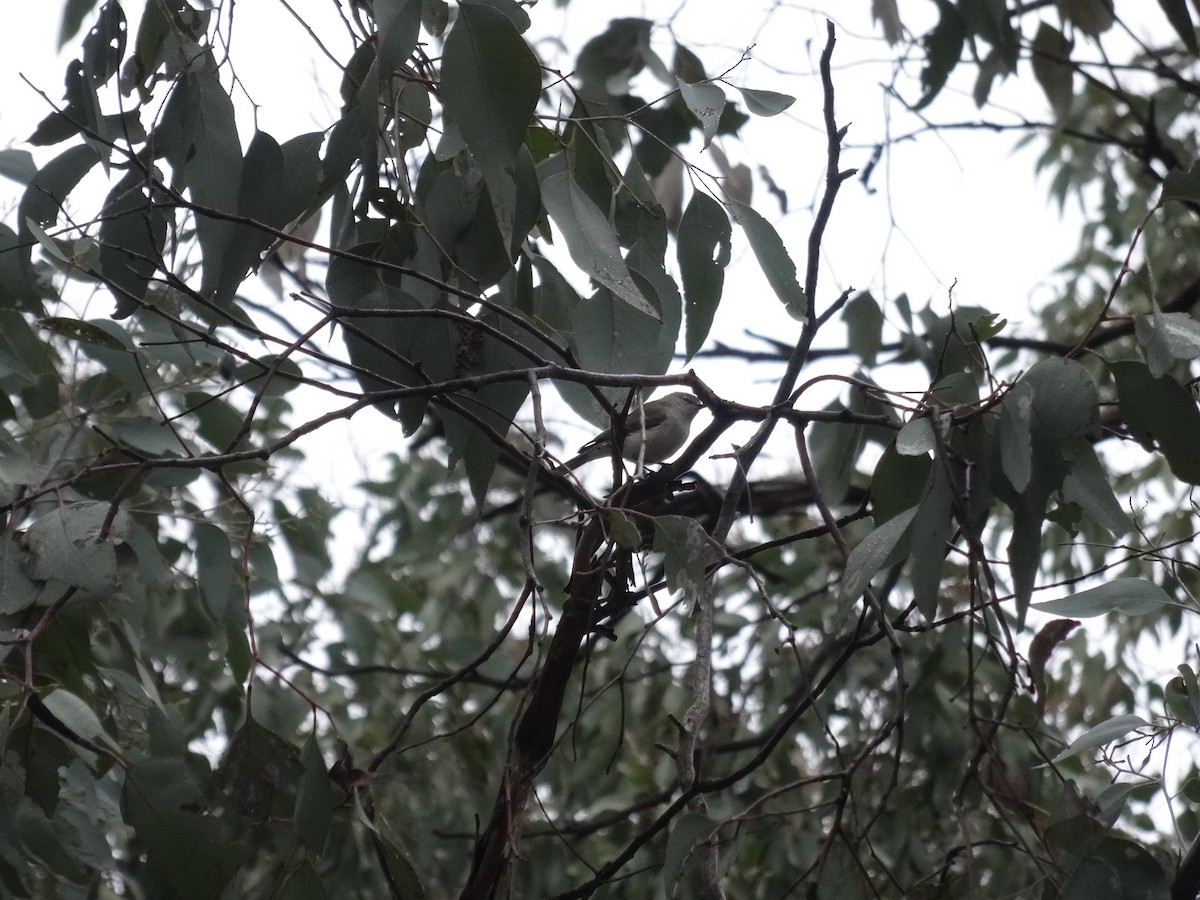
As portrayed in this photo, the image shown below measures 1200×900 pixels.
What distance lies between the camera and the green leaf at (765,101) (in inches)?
64.2

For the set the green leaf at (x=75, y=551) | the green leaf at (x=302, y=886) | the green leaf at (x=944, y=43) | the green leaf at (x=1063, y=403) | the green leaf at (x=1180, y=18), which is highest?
the green leaf at (x=944, y=43)

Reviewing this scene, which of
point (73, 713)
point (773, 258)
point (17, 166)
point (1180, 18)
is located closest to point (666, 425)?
point (1180, 18)

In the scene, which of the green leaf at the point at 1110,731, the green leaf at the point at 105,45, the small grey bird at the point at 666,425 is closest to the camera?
the green leaf at the point at 1110,731

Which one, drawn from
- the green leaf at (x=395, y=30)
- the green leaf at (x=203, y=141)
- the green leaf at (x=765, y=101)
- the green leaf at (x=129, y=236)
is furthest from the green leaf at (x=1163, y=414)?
the green leaf at (x=129, y=236)

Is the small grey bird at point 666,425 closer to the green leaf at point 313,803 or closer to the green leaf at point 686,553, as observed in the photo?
the green leaf at point 313,803

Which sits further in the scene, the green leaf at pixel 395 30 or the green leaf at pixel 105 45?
the green leaf at pixel 105 45

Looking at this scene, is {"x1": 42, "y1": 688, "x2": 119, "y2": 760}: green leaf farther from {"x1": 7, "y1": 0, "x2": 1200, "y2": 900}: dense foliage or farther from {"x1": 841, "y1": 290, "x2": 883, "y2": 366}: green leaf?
{"x1": 841, "y1": 290, "x2": 883, "y2": 366}: green leaf

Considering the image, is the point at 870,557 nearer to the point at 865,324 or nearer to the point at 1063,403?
the point at 1063,403

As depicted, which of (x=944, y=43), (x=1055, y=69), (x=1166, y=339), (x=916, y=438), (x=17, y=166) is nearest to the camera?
(x=916, y=438)

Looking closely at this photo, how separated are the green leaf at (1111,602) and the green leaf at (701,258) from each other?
0.64 meters

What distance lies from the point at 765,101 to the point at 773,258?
23cm

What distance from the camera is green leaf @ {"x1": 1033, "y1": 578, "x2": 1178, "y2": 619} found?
1.49 metres

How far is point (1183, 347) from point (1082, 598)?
0.36 m

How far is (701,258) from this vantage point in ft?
5.86
